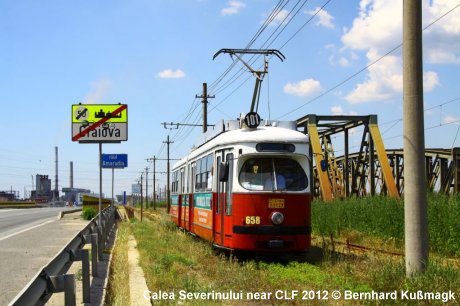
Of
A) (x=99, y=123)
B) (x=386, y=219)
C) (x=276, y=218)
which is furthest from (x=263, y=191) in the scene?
(x=386, y=219)

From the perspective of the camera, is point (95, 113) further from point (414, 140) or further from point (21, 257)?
point (414, 140)

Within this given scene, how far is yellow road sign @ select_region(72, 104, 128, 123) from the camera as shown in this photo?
1528 centimetres

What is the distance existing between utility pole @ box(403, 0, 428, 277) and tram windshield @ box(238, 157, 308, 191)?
3945 millimetres

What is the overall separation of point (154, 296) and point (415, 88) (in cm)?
518

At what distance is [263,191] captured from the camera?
1267cm

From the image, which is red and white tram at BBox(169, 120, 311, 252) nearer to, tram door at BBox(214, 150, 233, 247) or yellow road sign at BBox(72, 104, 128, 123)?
tram door at BBox(214, 150, 233, 247)

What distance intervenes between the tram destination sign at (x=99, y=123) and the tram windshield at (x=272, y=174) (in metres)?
4.16

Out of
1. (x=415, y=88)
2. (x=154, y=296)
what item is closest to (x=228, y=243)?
(x=154, y=296)

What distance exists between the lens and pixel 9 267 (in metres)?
12.8

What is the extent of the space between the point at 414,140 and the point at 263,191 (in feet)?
14.0

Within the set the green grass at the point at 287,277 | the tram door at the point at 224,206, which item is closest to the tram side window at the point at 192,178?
the tram door at the point at 224,206

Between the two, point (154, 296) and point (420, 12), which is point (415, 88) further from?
point (154, 296)

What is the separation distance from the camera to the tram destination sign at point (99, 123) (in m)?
15.1

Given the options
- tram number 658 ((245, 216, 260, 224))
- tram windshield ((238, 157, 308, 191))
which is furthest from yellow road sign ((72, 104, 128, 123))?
tram number 658 ((245, 216, 260, 224))
